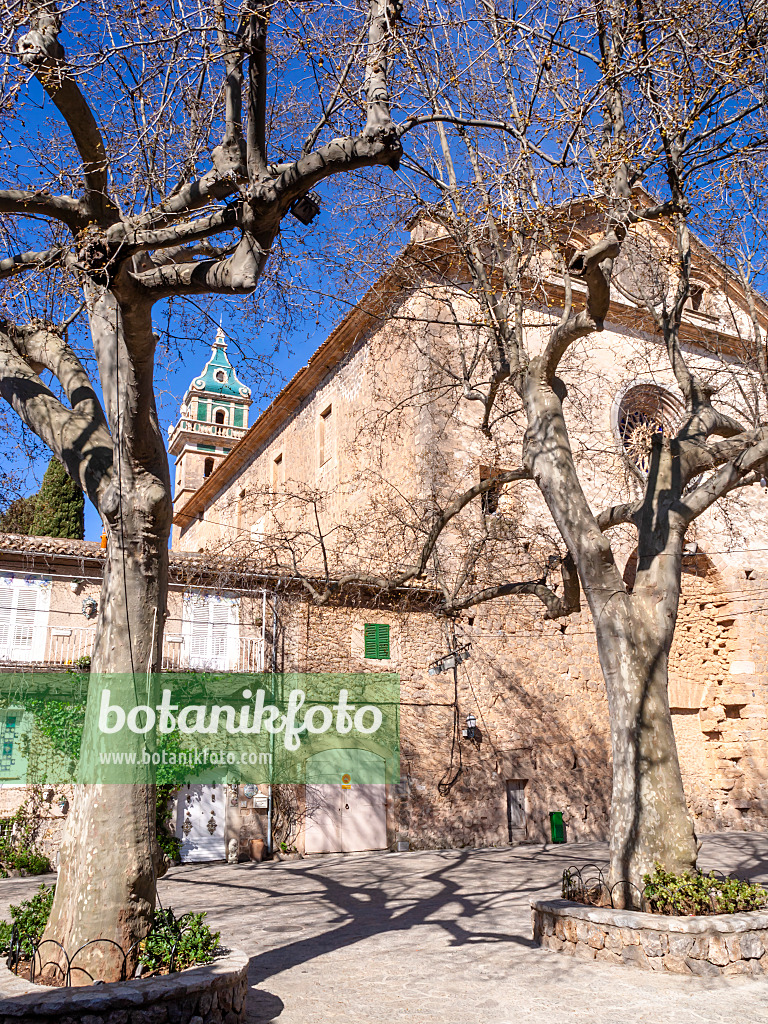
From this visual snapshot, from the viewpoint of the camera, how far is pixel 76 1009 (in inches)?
157

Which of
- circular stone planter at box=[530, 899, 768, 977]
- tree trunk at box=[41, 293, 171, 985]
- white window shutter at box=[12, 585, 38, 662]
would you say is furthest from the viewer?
white window shutter at box=[12, 585, 38, 662]

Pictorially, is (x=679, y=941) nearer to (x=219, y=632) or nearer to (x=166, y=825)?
(x=166, y=825)

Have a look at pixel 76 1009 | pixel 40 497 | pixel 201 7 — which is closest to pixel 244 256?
pixel 201 7

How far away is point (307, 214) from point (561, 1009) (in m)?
5.44

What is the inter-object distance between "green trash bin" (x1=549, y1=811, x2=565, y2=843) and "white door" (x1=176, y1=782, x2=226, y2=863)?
6.22 meters

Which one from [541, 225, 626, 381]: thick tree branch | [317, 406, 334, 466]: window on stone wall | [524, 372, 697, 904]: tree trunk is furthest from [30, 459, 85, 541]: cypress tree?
[541, 225, 626, 381]: thick tree branch

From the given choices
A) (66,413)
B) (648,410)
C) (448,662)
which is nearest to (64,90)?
(66,413)

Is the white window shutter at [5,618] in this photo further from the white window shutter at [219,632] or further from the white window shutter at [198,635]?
the white window shutter at [219,632]

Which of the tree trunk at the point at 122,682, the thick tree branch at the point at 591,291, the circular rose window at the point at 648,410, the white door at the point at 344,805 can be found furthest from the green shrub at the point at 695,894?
the circular rose window at the point at 648,410

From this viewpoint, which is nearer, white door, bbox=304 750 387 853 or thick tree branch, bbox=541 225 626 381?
thick tree branch, bbox=541 225 626 381

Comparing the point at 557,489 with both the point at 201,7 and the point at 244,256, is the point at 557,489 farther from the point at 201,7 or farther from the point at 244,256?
the point at 201,7

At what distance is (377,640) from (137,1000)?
36.8ft

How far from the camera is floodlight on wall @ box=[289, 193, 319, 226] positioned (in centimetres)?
505

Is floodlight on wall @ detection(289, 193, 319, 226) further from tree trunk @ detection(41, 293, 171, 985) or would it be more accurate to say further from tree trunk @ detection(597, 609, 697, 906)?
tree trunk @ detection(597, 609, 697, 906)
